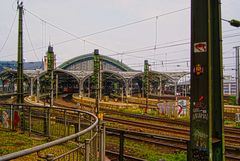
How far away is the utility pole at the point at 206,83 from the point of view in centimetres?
561

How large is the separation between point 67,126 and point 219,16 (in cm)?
718

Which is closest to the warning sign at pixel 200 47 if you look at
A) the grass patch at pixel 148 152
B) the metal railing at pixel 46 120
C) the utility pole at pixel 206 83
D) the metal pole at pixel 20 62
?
the utility pole at pixel 206 83

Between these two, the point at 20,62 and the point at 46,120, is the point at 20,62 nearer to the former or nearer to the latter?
the point at 20,62

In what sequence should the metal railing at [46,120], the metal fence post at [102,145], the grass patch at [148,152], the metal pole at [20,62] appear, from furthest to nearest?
the metal pole at [20,62] < the grass patch at [148,152] < the metal railing at [46,120] < the metal fence post at [102,145]

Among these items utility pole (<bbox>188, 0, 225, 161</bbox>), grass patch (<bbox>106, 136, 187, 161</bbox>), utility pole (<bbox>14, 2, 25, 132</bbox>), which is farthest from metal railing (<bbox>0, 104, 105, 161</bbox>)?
utility pole (<bbox>14, 2, 25, 132</bbox>)

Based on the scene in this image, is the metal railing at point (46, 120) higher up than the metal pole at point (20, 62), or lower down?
lower down

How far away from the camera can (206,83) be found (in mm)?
5570

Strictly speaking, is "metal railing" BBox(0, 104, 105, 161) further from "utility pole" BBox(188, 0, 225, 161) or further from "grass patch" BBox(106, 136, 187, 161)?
"utility pole" BBox(188, 0, 225, 161)

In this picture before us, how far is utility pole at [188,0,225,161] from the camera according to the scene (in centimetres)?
Result: 561

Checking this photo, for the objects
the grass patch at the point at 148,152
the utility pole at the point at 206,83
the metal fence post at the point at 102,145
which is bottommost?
the grass patch at the point at 148,152

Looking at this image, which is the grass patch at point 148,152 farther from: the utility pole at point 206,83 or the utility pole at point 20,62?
the utility pole at point 20,62

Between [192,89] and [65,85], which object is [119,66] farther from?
[192,89]

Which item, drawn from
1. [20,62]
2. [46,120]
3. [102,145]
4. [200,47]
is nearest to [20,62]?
[20,62]

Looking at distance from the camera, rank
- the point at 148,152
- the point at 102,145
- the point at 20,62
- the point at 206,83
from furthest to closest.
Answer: the point at 20,62, the point at 148,152, the point at 102,145, the point at 206,83
